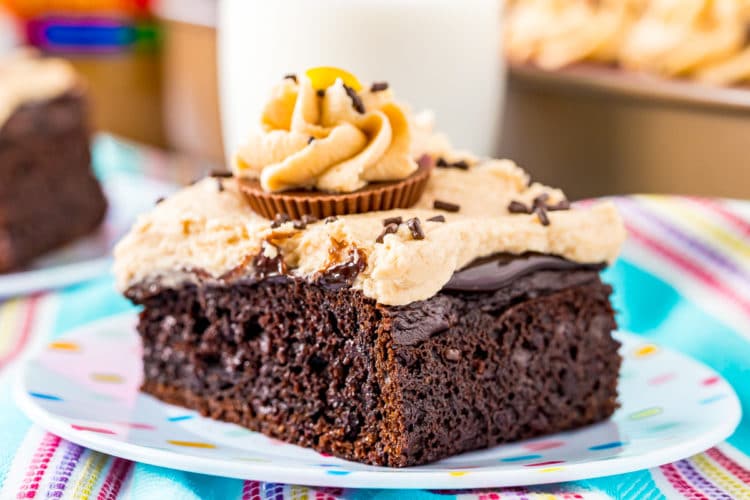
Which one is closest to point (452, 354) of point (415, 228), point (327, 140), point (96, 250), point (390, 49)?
point (415, 228)

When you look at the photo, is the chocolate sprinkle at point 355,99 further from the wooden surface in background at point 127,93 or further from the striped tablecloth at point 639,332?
the wooden surface in background at point 127,93

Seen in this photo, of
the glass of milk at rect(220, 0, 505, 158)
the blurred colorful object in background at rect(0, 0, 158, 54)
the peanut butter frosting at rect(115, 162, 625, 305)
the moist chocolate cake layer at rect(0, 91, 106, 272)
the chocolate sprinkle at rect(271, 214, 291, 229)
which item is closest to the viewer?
the peanut butter frosting at rect(115, 162, 625, 305)

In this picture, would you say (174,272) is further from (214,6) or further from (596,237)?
(214,6)

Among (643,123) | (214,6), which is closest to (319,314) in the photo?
(643,123)

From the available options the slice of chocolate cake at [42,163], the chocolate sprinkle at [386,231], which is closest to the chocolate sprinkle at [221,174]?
the chocolate sprinkle at [386,231]

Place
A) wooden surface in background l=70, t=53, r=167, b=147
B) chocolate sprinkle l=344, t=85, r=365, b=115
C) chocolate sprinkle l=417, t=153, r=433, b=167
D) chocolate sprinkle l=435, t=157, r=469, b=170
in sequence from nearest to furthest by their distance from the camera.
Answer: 1. chocolate sprinkle l=344, t=85, r=365, b=115
2. chocolate sprinkle l=417, t=153, r=433, b=167
3. chocolate sprinkle l=435, t=157, r=469, b=170
4. wooden surface in background l=70, t=53, r=167, b=147

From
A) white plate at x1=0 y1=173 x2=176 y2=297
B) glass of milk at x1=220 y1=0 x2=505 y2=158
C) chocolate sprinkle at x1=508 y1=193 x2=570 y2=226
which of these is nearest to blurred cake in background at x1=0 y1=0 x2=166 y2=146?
white plate at x1=0 y1=173 x2=176 y2=297

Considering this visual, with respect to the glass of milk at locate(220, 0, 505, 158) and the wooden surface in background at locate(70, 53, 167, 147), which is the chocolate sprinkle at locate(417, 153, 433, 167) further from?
the wooden surface in background at locate(70, 53, 167, 147)
